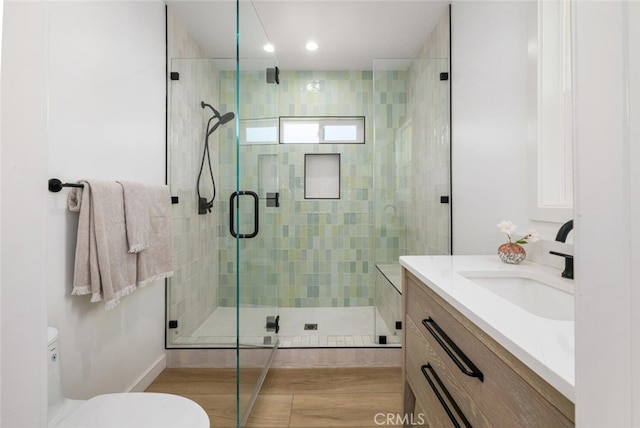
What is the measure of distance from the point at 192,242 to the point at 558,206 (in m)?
1.69

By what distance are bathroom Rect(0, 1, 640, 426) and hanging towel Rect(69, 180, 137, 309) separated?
0.08 metres

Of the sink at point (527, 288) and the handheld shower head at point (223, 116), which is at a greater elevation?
the handheld shower head at point (223, 116)

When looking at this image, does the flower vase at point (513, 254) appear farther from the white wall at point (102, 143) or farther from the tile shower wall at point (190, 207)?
the white wall at point (102, 143)

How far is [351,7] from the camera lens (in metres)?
2.14

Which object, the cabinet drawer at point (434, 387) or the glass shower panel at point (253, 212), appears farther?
the glass shower panel at point (253, 212)

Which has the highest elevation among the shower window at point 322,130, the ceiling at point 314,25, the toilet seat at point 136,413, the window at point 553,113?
the ceiling at point 314,25

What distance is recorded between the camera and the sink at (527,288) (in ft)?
3.27

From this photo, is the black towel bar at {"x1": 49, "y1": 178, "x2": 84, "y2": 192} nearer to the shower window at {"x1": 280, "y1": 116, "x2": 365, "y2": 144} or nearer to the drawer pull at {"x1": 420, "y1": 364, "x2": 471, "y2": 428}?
the drawer pull at {"x1": 420, "y1": 364, "x2": 471, "y2": 428}

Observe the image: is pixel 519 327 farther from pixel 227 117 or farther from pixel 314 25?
pixel 314 25

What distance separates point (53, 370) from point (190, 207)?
2.86 feet

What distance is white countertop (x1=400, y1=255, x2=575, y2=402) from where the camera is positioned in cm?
46
